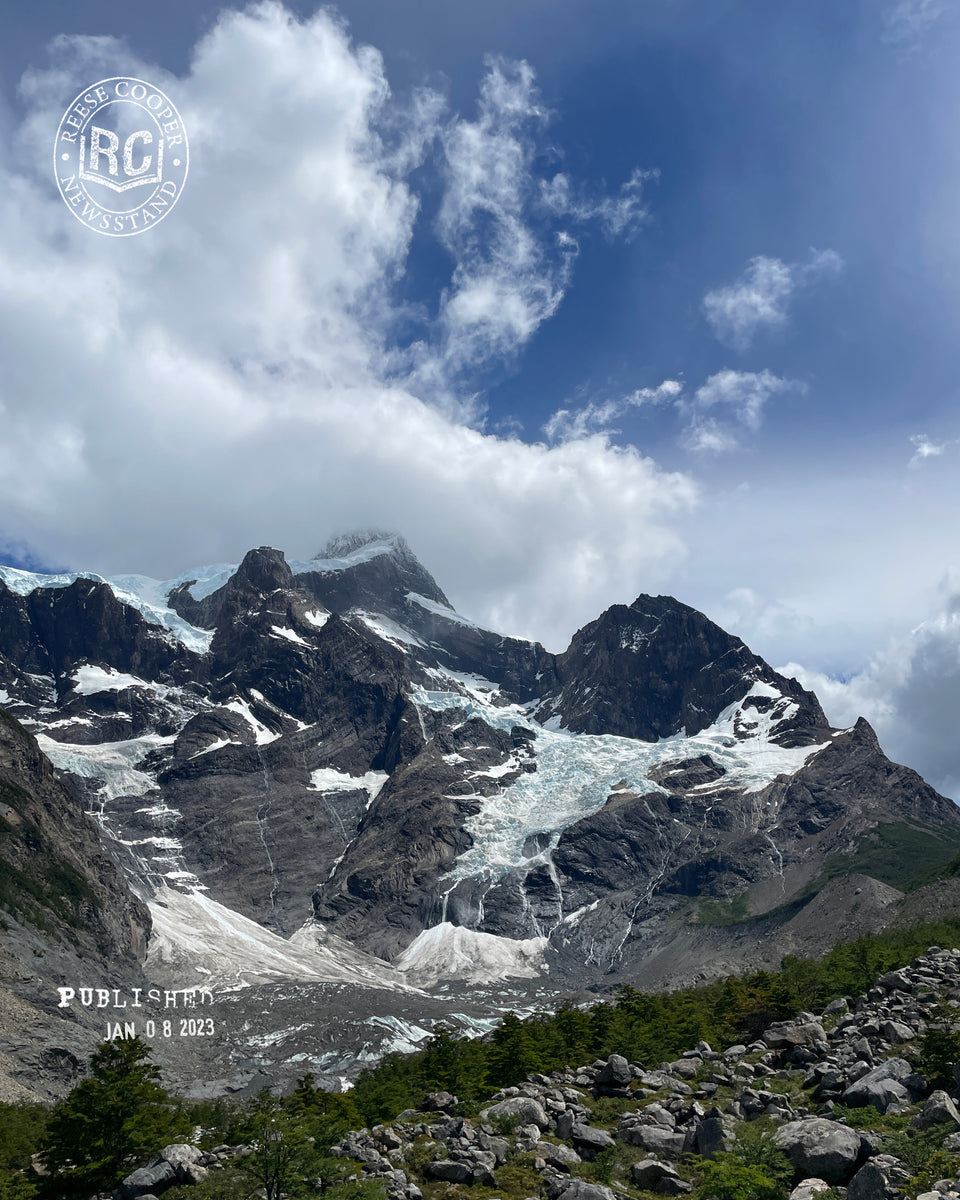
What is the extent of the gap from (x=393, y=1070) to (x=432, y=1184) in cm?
6659

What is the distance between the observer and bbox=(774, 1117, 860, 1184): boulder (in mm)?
26234

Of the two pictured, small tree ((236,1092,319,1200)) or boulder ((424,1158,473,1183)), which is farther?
boulder ((424,1158,473,1183))

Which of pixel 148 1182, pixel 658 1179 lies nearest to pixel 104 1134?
pixel 148 1182

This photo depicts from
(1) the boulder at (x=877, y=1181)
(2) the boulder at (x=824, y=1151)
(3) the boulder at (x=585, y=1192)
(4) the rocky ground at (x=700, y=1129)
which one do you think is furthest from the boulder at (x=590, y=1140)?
(1) the boulder at (x=877, y=1181)

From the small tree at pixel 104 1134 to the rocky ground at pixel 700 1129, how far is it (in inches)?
377

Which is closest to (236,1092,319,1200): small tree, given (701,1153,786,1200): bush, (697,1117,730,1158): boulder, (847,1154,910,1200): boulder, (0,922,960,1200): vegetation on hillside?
(0,922,960,1200): vegetation on hillside

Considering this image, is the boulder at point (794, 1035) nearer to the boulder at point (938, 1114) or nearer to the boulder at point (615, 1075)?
the boulder at point (615, 1075)

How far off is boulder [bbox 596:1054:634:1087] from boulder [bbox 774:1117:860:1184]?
62.6 ft

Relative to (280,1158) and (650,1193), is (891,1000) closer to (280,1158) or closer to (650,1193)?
(650,1193)

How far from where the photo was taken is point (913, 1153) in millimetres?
24531

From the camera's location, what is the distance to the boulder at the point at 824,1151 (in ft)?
86.1

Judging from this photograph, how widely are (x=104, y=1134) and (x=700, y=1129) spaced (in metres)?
31.8

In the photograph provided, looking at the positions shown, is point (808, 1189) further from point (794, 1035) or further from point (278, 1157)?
point (794, 1035)

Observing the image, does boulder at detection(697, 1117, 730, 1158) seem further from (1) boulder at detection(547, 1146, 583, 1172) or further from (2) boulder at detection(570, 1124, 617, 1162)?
(1) boulder at detection(547, 1146, 583, 1172)
